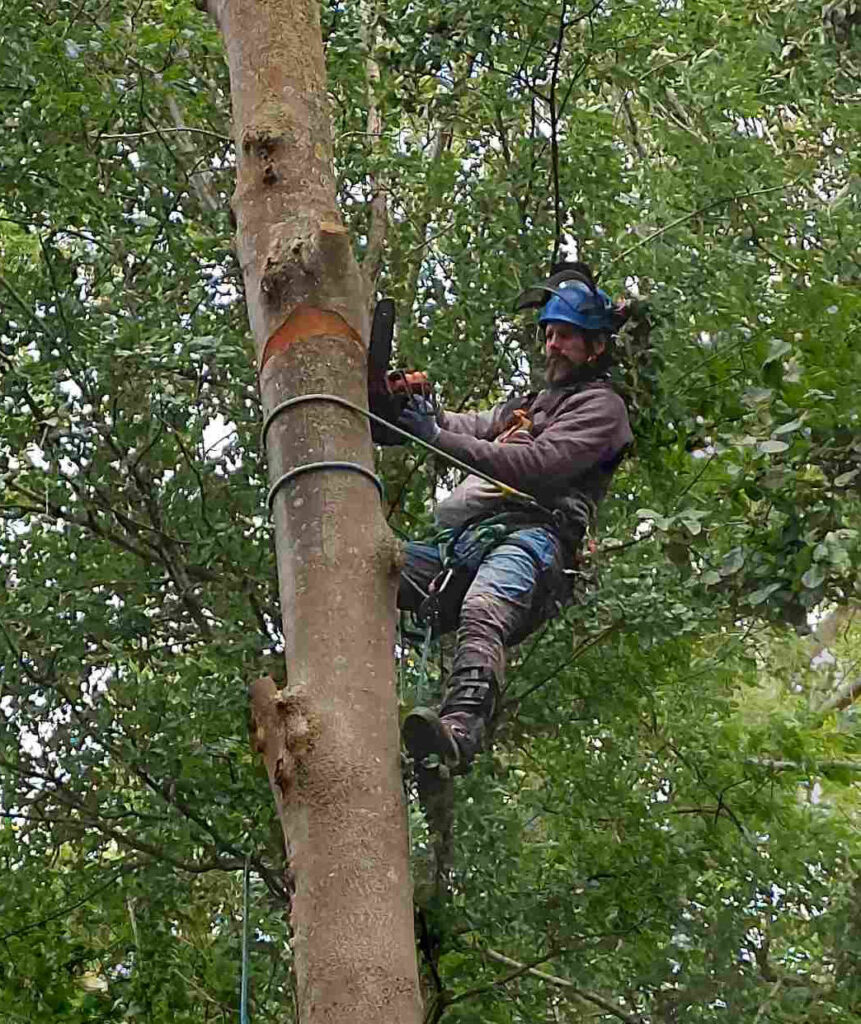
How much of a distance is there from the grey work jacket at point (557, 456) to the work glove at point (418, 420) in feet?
0.37

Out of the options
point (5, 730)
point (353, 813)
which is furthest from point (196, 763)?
point (353, 813)

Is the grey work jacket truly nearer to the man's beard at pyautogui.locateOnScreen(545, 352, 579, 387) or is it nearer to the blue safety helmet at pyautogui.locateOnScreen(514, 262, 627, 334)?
the man's beard at pyautogui.locateOnScreen(545, 352, 579, 387)

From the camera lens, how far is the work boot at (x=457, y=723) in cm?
340

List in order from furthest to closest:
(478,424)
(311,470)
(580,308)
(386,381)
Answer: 1. (478,424)
2. (580,308)
3. (386,381)
4. (311,470)

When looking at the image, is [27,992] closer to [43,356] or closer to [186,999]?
[186,999]

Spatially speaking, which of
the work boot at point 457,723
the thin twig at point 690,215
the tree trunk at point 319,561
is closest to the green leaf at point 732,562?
the work boot at point 457,723

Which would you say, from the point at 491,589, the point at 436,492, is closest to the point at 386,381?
the point at 491,589

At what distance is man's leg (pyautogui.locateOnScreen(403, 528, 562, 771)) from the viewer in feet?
11.3

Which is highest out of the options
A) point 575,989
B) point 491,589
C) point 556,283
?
point 556,283

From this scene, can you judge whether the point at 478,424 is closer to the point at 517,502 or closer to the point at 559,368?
the point at 559,368

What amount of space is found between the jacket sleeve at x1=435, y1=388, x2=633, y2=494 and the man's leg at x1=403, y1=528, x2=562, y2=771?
15 centimetres

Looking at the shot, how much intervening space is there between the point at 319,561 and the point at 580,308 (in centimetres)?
193

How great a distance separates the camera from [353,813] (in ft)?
8.10

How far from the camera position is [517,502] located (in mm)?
4188
